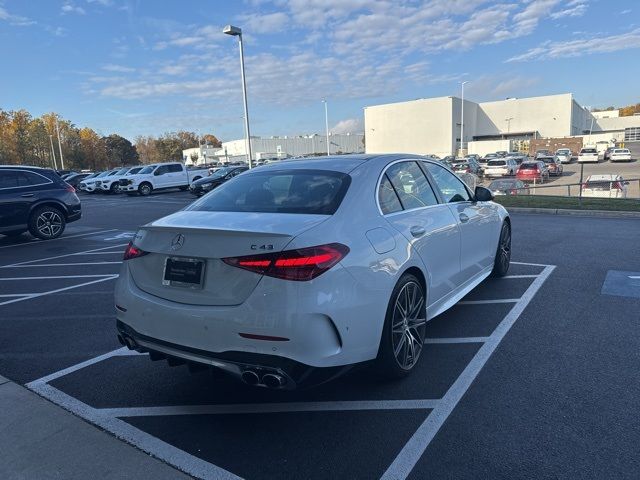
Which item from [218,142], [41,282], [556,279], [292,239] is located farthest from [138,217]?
[218,142]

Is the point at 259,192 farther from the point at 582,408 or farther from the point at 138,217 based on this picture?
the point at 138,217

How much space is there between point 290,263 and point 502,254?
14.3ft

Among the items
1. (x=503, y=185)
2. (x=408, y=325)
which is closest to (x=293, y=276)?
(x=408, y=325)

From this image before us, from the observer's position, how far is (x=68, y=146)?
90375 millimetres

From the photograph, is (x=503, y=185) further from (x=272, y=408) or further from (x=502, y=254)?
(x=272, y=408)

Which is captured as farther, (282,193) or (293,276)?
(282,193)

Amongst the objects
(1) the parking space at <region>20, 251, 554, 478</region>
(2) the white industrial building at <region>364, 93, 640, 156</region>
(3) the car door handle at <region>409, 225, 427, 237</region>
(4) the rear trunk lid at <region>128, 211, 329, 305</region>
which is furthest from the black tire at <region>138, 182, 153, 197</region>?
(2) the white industrial building at <region>364, 93, 640, 156</region>

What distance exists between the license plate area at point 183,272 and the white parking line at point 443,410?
154 cm

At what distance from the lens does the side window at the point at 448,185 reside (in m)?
4.77

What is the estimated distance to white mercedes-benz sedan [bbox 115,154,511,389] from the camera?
2736 mm

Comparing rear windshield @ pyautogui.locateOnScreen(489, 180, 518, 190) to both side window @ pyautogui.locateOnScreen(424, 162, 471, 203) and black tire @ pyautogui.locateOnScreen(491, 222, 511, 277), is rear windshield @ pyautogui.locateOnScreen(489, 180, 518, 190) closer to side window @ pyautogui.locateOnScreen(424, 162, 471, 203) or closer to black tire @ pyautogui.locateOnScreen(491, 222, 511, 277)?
black tire @ pyautogui.locateOnScreen(491, 222, 511, 277)

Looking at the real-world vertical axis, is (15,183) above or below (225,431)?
above

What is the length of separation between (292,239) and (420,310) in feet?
4.91

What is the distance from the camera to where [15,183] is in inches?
431
